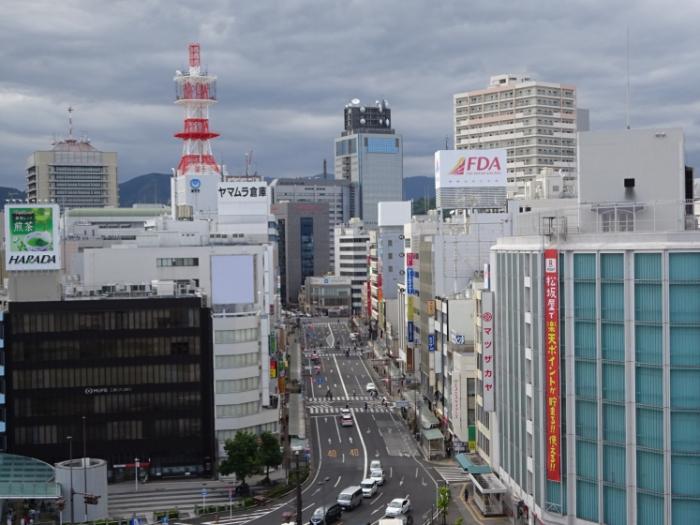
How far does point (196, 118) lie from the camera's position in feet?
451

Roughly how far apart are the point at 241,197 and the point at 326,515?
67.7m

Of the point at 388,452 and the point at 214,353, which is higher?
the point at 214,353

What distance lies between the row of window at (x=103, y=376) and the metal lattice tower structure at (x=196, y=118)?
219ft

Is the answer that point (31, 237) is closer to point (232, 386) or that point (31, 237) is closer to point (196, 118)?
point (232, 386)

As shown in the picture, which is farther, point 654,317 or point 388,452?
point 388,452

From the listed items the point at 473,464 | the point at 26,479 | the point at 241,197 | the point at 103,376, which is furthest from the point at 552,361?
the point at 241,197

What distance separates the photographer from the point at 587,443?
48469mm

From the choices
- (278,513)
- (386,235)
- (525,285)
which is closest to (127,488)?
(278,513)

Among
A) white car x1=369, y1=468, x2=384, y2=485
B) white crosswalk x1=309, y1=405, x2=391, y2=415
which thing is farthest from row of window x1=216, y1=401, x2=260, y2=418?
white crosswalk x1=309, y1=405, x2=391, y2=415

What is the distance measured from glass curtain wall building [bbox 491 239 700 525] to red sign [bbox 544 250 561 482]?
0.24 metres

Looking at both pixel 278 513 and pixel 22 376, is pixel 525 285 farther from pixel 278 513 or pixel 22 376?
pixel 22 376

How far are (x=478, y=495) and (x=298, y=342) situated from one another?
358 ft

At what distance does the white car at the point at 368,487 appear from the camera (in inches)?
2707

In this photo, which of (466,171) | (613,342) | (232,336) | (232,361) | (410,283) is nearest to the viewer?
(613,342)
